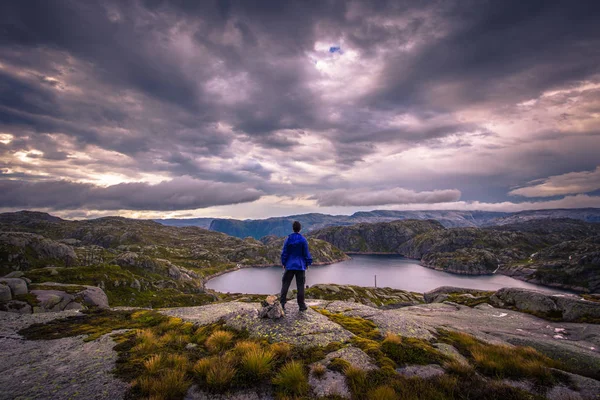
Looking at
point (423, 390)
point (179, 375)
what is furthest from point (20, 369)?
point (423, 390)

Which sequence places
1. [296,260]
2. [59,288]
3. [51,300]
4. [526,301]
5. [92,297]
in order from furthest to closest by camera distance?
[92,297]
[59,288]
[526,301]
[51,300]
[296,260]

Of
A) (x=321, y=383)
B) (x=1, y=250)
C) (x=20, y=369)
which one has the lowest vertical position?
(x=1, y=250)

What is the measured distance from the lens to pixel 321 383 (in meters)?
8.44

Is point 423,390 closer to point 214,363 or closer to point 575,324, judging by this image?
point 214,363

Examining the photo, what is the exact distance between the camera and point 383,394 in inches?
282

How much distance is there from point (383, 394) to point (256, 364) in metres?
4.40

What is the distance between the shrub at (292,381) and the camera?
7883 millimetres

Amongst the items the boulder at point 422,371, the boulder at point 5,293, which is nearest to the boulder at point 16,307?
the boulder at point 5,293

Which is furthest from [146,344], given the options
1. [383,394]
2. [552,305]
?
[552,305]

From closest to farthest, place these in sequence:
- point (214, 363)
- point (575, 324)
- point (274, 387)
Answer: point (274, 387)
point (214, 363)
point (575, 324)

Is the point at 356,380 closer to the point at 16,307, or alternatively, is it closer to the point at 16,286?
the point at 16,307

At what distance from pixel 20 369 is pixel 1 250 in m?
125

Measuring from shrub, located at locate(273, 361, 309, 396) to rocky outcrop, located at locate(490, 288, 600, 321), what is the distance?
3394cm

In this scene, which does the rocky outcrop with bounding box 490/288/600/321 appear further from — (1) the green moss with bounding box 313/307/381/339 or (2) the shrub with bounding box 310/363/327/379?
(2) the shrub with bounding box 310/363/327/379
